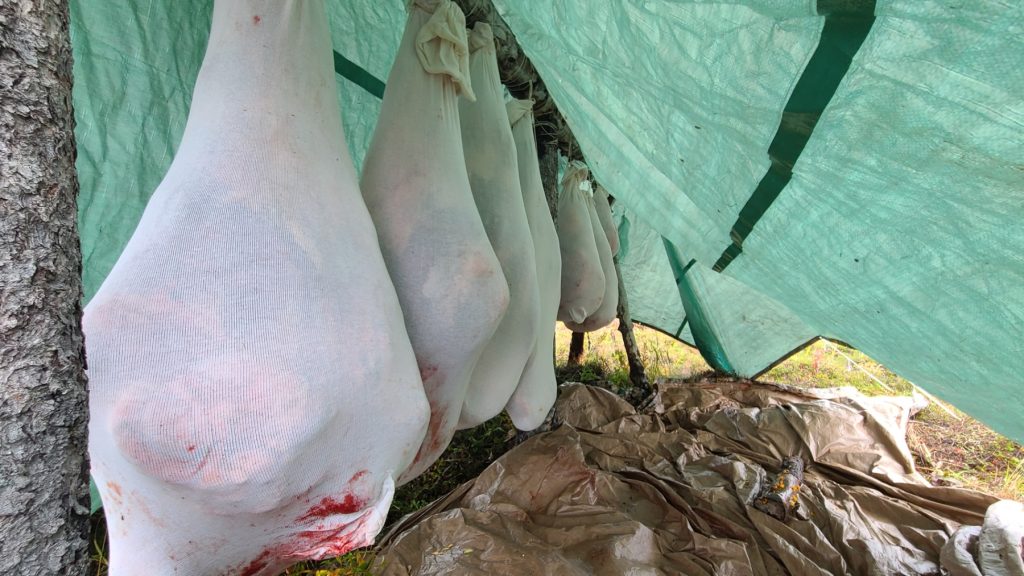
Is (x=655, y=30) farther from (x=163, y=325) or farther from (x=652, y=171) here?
(x=163, y=325)

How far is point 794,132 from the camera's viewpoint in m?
0.93

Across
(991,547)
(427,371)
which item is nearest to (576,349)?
(991,547)

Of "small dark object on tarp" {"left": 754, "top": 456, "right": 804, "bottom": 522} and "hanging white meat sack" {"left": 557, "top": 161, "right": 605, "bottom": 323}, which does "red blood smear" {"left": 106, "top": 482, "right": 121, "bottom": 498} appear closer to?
"hanging white meat sack" {"left": 557, "top": 161, "right": 605, "bottom": 323}

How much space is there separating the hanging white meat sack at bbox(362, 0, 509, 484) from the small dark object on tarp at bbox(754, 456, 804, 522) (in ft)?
6.05

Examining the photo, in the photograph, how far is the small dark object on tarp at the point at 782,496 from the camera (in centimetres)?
195

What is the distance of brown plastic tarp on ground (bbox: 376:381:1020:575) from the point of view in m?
1.57

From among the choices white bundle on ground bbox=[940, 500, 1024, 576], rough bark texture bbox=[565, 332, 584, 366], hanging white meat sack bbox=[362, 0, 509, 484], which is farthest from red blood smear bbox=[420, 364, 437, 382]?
rough bark texture bbox=[565, 332, 584, 366]

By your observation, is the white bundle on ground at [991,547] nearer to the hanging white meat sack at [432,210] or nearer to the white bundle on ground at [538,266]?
the white bundle on ground at [538,266]

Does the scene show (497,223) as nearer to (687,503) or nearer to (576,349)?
(687,503)

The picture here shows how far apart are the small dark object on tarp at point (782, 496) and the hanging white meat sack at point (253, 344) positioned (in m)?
1.96

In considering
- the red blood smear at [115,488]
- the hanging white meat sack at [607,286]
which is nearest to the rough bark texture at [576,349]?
the hanging white meat sack at [607,286]

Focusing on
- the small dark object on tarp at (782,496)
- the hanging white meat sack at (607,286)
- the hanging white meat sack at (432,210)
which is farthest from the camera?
the hanging white meat sack at (607,286)

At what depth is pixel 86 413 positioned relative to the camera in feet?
1.27

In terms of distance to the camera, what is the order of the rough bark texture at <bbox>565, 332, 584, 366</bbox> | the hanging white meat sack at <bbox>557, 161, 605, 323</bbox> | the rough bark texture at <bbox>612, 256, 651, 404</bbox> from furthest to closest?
the rough bark texture at <bbox>565, 332, 584, 366</bbox> < the rough bark texture at <bbox>612, 256, 651, 404</bbox> < the hanging white meat sack at <bbox>557, 161, 605, 323</bbox>
